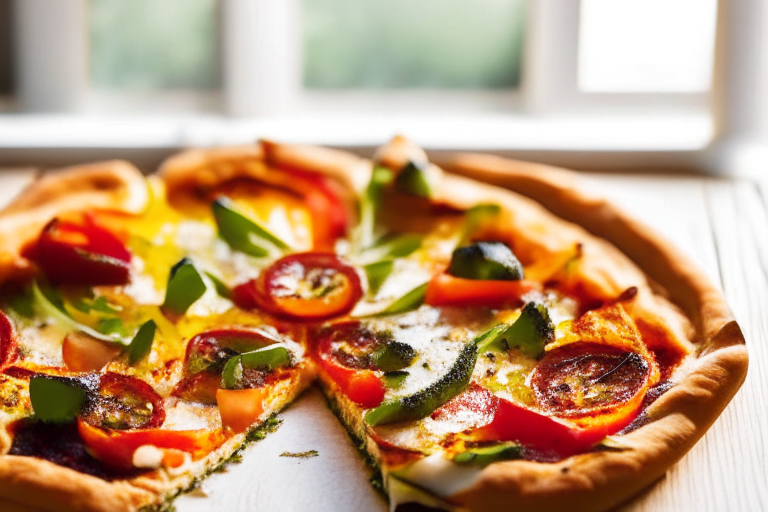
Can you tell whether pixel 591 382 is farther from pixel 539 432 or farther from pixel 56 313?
pixel 56 313

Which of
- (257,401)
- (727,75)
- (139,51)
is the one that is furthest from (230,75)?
(257,401)

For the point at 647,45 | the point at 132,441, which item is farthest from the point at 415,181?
the point at 647,45

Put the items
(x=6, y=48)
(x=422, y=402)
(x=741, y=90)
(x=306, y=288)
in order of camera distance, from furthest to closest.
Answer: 1. (x=6, y=48)
2. (x=741, y=90)
3. (x=306, y=288)
4. (x=422, y=402)

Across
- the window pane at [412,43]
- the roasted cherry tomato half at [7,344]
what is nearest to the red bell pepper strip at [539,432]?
the roasted cherry tomato half at [7,344]

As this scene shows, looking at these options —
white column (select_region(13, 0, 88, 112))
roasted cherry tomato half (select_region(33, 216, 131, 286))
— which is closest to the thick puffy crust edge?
roasted cherry tomato half (select_region(33, 216, 131, 286))

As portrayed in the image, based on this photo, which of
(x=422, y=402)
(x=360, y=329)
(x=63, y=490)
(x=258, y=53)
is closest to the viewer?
(x=63, y=490)

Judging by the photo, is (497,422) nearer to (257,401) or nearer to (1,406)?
(257,401)

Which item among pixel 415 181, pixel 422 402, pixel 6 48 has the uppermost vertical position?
pixel 6 48

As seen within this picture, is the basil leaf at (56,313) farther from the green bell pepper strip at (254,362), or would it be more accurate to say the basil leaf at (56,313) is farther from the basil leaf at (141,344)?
the green bell pepper strip at (254,362)
